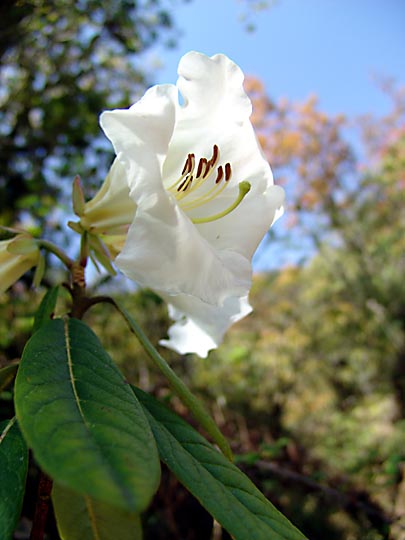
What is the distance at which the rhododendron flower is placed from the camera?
0.69m

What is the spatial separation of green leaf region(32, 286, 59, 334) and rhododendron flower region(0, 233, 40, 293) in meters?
0.05

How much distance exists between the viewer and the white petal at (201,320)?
0.78 meters

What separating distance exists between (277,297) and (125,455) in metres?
9.58

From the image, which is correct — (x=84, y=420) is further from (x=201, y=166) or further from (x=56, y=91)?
(x=56, y=91)

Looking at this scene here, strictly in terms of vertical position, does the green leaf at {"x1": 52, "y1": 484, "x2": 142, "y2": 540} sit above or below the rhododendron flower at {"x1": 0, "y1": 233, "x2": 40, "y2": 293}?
below

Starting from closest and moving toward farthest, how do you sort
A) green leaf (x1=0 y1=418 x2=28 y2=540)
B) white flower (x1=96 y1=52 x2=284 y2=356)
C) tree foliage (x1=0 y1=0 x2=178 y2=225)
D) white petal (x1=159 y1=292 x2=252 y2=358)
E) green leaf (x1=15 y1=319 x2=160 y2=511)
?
green leaf (x1=15 y1=319 x2=160 y2=511) < green leaf (x1=0 y1=418 x2=28 y2=540) < white flower (x1=96 y1=52 x2=284 y2=356) < white petal (x1=159 y1=292 x2=252 y2=358) < tree foliage (x1=0 y1=0 x2=178 y2=225)

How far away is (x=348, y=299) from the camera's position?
25.5ft

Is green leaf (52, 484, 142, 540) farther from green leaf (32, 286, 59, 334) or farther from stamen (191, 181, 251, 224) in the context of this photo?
stamen (191, 181, 251, 224)

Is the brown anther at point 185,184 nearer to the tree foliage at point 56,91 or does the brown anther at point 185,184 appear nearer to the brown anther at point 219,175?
the brown anther at point 219,175

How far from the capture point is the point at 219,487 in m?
0.49

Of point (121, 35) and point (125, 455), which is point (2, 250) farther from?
point (121, 35)

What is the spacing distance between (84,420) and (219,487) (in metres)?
0.16

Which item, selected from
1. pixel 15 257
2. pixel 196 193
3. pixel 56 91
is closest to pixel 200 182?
pixel 196 193

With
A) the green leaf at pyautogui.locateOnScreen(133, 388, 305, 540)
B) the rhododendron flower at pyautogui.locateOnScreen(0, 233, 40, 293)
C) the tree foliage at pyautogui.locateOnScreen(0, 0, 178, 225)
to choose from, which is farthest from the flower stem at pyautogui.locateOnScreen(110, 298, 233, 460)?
the tree foliage at pyautogui.locateOnScreen(0, 0, 178, 225)
